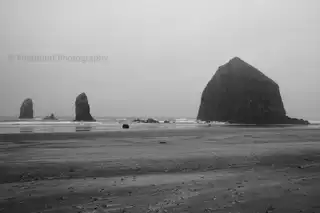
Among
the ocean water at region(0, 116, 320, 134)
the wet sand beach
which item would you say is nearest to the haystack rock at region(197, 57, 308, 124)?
the ocean water at region(0, 116, 320, 134)

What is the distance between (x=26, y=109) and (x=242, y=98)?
95896 millimetres

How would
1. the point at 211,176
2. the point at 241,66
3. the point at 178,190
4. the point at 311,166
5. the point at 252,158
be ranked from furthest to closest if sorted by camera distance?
the point at 241,66
the point at 252,158
the point at 311,166
the point at 211,176
the point at 178,190

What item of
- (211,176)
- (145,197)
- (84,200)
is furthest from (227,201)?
(84,200)

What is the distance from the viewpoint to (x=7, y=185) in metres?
7.64

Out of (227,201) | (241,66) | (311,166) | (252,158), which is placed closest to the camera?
(227,201)

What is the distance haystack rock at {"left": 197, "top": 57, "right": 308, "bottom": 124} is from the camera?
79.9m

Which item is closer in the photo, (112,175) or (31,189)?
(31,189)

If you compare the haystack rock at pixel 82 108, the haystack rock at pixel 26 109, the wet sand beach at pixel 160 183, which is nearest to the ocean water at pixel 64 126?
the wet sand beach at pixel 160 183

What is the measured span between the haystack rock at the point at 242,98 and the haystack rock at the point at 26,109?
78.5 m

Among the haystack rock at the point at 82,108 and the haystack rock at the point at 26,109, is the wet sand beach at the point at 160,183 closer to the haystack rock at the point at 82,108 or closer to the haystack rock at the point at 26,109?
the haystack rock at the point at 82,108

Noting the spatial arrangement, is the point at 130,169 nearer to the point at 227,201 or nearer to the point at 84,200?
the point at 84,200

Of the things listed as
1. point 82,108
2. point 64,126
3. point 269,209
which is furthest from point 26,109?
point 269,209

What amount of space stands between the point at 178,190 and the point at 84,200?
9.05 ft

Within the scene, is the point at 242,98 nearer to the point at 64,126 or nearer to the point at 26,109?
the point at 64,126
